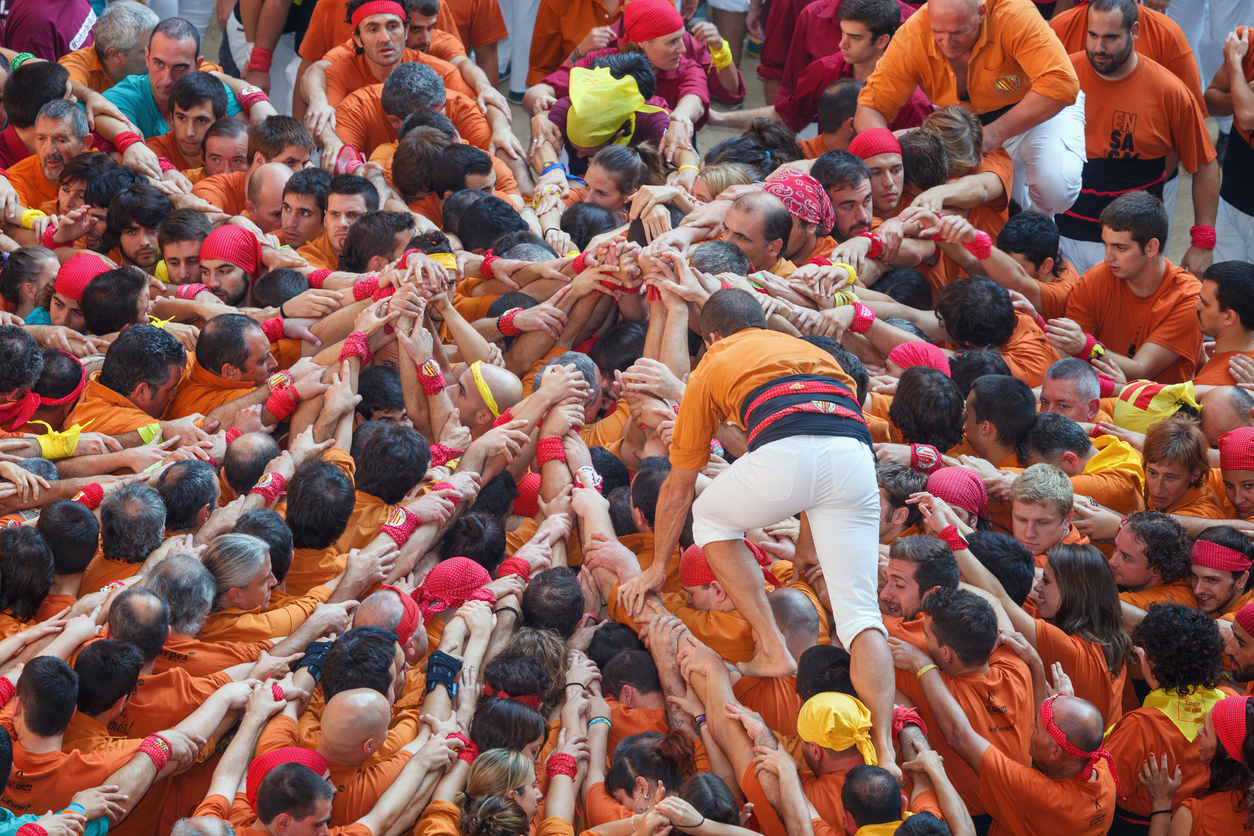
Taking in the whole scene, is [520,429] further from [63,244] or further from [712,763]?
[63,244]

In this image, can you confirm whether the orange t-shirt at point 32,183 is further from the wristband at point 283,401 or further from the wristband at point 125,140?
the wristband at point 283,401

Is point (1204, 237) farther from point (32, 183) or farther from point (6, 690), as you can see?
point (32, 183)

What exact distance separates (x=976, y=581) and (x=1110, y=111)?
14.7ft

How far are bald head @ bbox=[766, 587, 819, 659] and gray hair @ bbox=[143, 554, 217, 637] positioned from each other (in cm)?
218

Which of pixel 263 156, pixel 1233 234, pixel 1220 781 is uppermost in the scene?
pixel 263 156

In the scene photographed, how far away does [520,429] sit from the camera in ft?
18.6

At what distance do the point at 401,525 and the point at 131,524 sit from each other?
1080 mm

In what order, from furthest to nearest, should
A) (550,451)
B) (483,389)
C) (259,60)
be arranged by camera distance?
(259,60), (483,389), (550,451)

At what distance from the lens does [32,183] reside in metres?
7.26

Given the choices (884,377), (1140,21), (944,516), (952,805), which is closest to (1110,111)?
(1140,21)

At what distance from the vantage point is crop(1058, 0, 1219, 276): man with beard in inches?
305

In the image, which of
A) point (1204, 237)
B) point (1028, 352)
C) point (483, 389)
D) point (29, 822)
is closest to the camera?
point (29, 822)

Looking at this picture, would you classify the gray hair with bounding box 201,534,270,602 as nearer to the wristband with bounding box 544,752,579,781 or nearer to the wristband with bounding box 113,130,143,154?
the wristband with bounding box 544,752,579,781

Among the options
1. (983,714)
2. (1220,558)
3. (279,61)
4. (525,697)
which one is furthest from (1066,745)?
(279,61)
